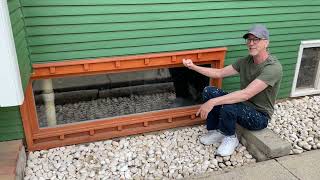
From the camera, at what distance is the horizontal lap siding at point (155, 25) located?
10.4 ft

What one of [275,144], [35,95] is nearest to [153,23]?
[35,95]

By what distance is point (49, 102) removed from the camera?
3.63 metres

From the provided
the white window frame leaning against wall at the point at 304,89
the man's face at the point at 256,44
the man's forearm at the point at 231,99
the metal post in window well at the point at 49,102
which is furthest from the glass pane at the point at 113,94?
the white window frame leaning against wall at the point at 304,89

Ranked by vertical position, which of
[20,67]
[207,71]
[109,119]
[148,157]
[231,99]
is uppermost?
[20,67]

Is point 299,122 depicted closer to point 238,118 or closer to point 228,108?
point 238,118

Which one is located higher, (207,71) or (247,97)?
(207,71)

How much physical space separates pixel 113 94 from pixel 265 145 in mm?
1857

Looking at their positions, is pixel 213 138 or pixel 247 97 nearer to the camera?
pixel 247 97

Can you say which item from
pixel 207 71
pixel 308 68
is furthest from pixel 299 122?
pixel 207 71

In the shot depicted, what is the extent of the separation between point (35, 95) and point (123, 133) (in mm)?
Answer: 1090

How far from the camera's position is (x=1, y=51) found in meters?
2.21

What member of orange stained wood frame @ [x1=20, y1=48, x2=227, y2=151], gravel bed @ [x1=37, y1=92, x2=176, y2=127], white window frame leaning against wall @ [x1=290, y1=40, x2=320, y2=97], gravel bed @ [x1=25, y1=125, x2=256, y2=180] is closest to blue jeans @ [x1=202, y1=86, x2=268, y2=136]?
gravel bed @ [x1=25, y1=125, x2=256, y2=180]

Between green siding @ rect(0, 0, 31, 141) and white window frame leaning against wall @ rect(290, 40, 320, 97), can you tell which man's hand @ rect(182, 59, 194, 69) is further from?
white window frame leaning against wall @ rect(290, 40, 320, 97)

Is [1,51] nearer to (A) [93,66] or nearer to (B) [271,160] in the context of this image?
(A) [93,66]
